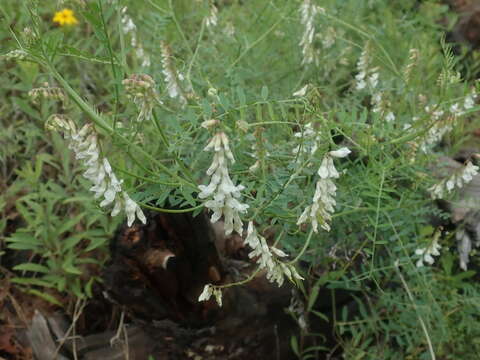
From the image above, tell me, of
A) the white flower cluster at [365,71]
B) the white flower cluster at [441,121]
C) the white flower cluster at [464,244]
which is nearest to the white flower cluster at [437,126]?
the white flower cluster at [441,121]

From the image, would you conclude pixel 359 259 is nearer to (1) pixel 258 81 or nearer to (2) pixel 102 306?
(1) pixel 258 81

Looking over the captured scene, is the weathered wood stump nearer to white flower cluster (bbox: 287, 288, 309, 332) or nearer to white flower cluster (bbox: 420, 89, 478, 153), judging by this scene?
white flower cluster (bbox: 287, 288, 309, 332)

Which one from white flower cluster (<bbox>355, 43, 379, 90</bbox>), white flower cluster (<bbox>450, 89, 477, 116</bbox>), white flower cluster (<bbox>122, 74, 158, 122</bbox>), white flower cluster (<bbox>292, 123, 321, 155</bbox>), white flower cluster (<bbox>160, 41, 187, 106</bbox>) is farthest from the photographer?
white flower cluster (<bbox>355, 43, 379, 90</bbox>)

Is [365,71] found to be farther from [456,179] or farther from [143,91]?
[143,91]

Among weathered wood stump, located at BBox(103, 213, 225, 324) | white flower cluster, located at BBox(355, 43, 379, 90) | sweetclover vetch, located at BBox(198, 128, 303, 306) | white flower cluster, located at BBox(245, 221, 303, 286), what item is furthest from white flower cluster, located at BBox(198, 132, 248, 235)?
white flower cluster, located at BBox(355, 43, 379, 90)

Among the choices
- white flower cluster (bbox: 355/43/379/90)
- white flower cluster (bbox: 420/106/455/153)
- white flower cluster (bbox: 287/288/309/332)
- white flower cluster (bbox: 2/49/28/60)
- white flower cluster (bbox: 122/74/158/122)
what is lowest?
white flower cluster (bbox: 287/288/309/332)

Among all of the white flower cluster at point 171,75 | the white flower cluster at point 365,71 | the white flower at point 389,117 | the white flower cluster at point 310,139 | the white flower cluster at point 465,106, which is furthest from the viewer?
the white flower cluster at point 365,71

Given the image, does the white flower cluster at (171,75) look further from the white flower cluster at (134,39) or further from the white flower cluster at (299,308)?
the white flower cluster at (299,308)
